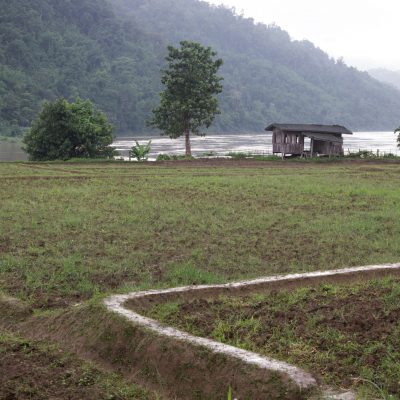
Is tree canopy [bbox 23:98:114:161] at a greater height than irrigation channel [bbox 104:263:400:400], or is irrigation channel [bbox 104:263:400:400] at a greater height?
tree canopy [bbox 23:98:114:161]

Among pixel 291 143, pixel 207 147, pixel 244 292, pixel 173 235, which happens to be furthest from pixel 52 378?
pixel 207 147

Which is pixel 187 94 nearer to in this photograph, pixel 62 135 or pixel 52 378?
pixel 62 135

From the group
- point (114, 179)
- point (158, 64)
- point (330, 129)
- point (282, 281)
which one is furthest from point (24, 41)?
point (282, 281)

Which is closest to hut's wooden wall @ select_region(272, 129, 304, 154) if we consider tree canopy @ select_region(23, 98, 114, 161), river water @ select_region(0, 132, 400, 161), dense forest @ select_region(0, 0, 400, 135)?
river water @ select_region(0, 132, 400, 161)

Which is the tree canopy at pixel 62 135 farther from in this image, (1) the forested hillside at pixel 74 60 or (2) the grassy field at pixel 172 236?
(1) the forested hillside at pixel 74 60

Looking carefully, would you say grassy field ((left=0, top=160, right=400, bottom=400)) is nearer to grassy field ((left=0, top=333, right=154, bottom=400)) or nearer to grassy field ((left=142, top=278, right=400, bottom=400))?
grassy field ((left=0, top=333, right=154, bottom=400))

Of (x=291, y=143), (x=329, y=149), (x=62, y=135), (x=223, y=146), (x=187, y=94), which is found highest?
(x=187, y=94)

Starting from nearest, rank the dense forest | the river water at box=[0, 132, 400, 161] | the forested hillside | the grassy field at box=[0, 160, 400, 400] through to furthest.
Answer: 1. the grassy field at box=[0, 160, 400, 400]
2. the river water at box=[0, 132, 400, 161]
3. the forested hillside
4. the dense forest

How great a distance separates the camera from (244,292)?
732cm

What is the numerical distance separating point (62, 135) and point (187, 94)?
11.0 metres

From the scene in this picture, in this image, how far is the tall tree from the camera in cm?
4731

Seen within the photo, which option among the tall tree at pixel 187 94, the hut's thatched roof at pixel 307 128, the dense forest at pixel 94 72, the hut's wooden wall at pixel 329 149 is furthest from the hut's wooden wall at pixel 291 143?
the dense forest at pixel 94 72

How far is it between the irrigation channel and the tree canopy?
36.9 m

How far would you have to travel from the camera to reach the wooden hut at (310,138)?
47.2m
